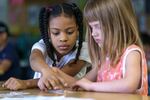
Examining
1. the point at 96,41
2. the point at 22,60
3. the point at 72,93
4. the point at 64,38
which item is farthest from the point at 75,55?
the point at 22,60

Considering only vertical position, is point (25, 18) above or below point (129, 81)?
above

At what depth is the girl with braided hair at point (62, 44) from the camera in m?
1.42

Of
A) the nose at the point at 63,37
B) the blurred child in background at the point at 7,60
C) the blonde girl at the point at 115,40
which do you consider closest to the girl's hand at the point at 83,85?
the blonde girl at the point at 115,40

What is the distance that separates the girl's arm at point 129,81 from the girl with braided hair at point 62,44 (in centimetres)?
23

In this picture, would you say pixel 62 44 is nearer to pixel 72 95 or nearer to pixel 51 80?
pixel 51 80

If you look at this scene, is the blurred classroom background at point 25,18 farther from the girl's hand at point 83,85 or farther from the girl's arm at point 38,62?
the girl's hand at point 83,85

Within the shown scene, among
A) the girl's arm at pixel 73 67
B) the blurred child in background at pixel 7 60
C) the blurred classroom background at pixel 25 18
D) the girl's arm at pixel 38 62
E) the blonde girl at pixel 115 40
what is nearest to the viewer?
the blonde girl at pixel 115 40

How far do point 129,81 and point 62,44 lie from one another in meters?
0.38

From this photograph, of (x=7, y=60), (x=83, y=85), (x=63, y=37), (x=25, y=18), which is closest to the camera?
(x=83, y=85)

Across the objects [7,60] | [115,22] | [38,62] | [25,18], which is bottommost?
[7,60]

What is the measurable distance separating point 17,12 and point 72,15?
8.24ft

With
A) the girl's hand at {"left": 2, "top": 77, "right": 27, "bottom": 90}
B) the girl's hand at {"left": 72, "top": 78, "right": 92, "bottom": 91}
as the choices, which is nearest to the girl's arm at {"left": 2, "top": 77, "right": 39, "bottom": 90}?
the girl's hand at {"left": 2, "top": 77, "right": 27, "bottom": 90}

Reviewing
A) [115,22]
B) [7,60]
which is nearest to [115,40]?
[115,22]

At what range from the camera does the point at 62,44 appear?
142 cm
